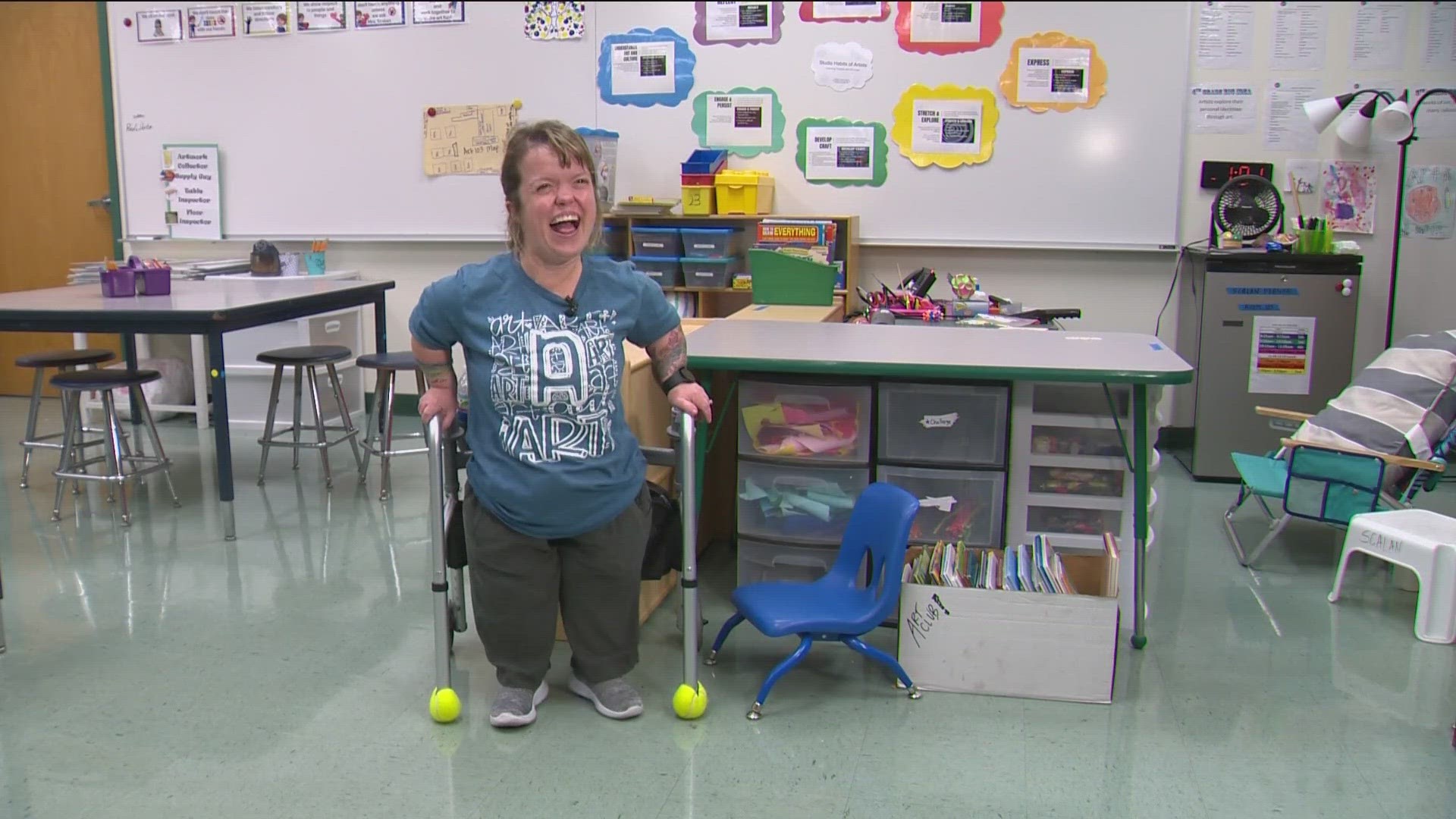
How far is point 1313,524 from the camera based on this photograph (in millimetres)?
4301

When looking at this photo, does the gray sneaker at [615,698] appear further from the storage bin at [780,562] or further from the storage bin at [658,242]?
the storage bin at [658,242]

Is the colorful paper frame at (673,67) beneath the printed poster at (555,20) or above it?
beneath

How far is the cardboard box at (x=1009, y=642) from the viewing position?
2674mm

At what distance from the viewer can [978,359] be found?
9.50 ft

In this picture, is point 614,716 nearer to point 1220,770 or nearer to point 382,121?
point 1220,770

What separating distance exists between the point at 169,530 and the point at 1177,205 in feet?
14.4

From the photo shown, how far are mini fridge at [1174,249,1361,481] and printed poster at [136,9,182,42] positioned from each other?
535 centimetres

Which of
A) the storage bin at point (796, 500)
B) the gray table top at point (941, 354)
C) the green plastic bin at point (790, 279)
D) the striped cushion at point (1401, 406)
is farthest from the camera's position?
the green plastic bin at point (790, 279)

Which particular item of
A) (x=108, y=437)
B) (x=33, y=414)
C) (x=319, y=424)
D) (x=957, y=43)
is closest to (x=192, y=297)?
(x=108, y=437)

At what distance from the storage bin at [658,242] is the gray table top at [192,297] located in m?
1.22

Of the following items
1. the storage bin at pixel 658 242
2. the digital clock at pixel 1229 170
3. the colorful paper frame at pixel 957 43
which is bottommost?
the storage bin at pixel 658 242

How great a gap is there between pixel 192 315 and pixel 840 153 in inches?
117

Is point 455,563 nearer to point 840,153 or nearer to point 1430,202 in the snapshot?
point 840,153

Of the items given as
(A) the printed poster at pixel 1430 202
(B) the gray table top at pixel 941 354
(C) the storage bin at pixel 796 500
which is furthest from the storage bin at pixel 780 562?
(A) the printed poster at pixel 1430 202
